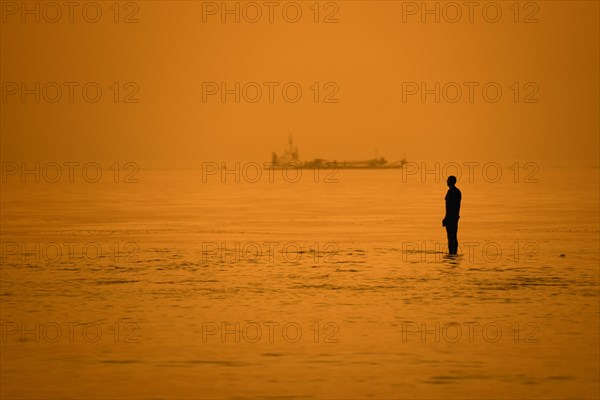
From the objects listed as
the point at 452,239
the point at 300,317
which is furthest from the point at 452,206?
the point at 300,317

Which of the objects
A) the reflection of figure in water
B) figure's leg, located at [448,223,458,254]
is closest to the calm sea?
figure's leg, located at [448,223,458,254]

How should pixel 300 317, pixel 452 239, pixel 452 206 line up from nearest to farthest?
pixel 300 317, pixel 452 206, pixel 452 239

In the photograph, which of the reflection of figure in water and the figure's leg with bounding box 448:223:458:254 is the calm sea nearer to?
the figure's leg with bounding box 448:223:458:254

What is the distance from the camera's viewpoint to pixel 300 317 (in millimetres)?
14797

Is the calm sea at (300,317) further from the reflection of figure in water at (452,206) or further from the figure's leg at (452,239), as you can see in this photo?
the reflection of figure in water at (452,206)

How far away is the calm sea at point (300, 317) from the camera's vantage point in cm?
1102

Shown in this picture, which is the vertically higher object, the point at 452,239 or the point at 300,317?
the point at 452,239

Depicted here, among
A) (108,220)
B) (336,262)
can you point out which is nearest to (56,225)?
(108,220)

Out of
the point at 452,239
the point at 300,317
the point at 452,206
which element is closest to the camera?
the point at 300,317

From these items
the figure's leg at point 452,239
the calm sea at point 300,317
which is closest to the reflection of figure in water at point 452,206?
the figure's leg at point 452,239

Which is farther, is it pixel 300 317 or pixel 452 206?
pixel 452 206

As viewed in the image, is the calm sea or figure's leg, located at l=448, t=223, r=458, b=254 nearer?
the calm sea

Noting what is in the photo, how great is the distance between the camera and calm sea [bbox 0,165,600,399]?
1102 cm

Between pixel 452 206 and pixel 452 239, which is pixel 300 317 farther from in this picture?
pixel 452 239
